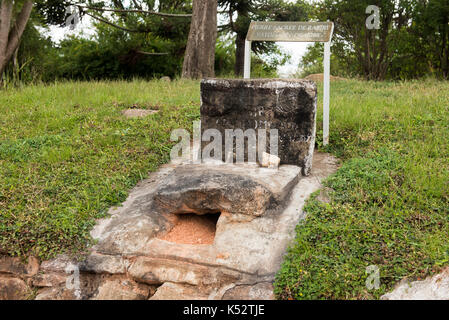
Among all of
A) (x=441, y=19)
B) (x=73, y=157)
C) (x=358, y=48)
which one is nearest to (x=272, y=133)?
(x=73, y=157)

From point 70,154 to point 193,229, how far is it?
6.89 ft

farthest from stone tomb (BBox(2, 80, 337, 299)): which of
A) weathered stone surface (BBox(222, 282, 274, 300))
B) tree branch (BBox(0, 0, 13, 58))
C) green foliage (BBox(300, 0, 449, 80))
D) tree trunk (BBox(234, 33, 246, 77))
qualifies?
tree trunk (BBox(234, 33, 246, 77))

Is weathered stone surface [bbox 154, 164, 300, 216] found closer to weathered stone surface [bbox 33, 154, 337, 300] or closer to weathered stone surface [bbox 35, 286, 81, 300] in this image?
weathered stone surface [bbox 33, 154, 337, 300]

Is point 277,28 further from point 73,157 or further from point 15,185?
point 15,185

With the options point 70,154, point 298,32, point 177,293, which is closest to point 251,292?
point 177,293

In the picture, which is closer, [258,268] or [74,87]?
[258,268]

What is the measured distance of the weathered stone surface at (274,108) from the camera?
519 centimetres

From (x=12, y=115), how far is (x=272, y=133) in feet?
14.3

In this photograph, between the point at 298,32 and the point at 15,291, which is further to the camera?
the point at 298,32

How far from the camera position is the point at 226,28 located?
1220 cm

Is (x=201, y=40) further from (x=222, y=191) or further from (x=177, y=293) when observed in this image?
(x=177, y=293)

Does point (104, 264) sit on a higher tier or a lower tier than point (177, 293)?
higher

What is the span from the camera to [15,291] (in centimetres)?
411

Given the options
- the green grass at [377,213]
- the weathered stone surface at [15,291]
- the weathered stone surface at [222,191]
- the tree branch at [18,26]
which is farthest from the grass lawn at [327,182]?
the tree branch at [18,26]
